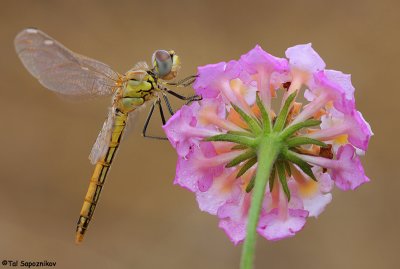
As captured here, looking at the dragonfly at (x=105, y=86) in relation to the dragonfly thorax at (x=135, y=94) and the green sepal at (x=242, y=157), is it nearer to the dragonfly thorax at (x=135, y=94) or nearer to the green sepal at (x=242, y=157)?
the dragonfly thorax at (x=135, y=94)

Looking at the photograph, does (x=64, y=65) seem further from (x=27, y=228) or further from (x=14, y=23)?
(x=14, y=23)

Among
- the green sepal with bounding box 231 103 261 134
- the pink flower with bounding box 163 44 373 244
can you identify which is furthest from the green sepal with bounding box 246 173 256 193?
the green sepal with bounding box 231 103 261 134

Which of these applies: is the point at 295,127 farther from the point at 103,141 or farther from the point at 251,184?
the point at 103,141

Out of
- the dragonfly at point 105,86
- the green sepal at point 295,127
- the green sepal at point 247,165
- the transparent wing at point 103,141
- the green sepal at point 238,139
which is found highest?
the dragonfly at point 105,86

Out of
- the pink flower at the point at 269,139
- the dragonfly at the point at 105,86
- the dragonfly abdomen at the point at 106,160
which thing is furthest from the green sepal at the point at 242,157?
the dragonfly abdomen at the point at 106,160

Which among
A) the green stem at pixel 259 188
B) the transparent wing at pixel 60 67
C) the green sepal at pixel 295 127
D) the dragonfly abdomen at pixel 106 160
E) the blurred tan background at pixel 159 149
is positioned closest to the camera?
the green stem at pixel 259 188

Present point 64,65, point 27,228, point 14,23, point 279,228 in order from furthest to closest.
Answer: point 14,23 → point 27,228 → point 64,65 → point 279,228

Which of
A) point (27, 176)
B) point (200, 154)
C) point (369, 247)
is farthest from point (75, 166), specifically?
point (200, 154)
